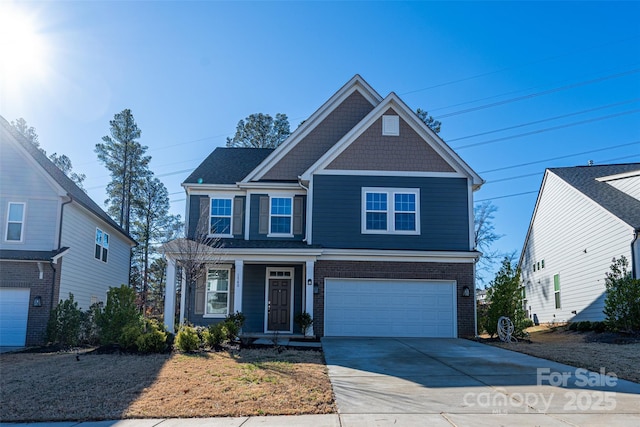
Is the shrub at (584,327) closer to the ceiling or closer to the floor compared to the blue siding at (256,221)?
closer to the floor

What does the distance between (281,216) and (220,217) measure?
7.35 ft

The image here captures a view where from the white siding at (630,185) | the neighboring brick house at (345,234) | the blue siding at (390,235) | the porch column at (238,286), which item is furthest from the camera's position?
the white siding at (630,185)

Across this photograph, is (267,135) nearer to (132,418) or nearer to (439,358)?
(439,358)

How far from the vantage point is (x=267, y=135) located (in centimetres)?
3569

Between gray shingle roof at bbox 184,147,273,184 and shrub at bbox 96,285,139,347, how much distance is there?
5.55 m

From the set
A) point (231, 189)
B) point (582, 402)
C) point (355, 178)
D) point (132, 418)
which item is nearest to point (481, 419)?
point (582, 402)

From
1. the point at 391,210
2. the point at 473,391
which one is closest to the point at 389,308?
the point at 391,210

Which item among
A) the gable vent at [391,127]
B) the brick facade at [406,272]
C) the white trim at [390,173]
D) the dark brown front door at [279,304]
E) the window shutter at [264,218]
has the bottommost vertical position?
the dark brown front door at [279,304]

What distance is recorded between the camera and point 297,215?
1891 centimetres

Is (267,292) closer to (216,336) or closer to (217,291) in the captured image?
(217,291)

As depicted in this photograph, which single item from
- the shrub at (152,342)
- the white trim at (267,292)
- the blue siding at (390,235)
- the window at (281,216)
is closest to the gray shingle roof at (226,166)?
the window at (281,216)

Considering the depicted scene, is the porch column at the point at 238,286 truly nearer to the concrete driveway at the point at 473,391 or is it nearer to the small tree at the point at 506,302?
the concrete driveway at the point at 473,391

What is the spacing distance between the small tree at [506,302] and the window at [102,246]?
50.2 ft

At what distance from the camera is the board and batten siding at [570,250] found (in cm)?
1989
